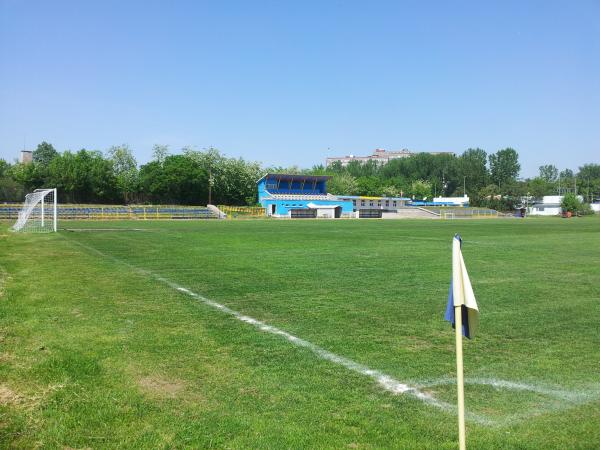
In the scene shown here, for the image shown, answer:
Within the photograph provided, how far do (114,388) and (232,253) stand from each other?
14.6 metres

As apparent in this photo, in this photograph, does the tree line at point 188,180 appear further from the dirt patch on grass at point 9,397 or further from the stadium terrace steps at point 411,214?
the dirt patch on grass at point 9,397

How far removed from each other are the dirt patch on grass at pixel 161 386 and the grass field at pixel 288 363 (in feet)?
0.07

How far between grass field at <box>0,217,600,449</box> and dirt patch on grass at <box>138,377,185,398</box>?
21 millimetres

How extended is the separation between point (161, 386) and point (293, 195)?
92089 millimetres

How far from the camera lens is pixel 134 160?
9819cm

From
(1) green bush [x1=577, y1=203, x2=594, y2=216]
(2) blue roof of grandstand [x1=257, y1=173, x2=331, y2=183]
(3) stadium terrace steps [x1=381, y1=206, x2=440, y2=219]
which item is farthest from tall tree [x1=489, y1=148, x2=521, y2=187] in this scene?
(2) blue roof of grandstand [x1=257, y1=173, x2=331, y2=183]

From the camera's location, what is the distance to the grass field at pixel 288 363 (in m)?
4.18

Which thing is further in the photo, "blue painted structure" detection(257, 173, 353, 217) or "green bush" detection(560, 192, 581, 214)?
"green bush" detection(560, 192, 581, 214)

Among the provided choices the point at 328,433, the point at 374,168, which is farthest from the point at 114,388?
the point at 374,168

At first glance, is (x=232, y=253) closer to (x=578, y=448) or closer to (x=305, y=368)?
(x=305, y=368)

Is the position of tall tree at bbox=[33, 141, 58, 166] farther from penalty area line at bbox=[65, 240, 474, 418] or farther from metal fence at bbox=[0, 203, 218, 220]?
penalty area line at bbox=[65, 240, 474, 418]

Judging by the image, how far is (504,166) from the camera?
159750 mm

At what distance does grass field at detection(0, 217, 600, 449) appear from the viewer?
418cm

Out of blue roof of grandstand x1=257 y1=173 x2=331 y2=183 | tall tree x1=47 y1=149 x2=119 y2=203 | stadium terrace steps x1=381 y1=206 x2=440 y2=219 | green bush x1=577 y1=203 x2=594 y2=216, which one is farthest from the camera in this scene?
green bush x1=577 y1=203 x2=594 y2=216
